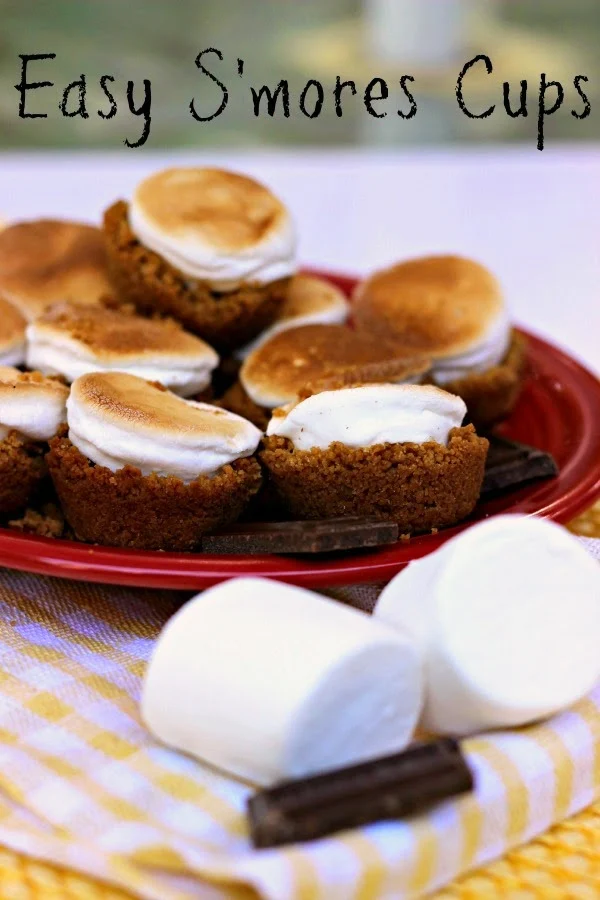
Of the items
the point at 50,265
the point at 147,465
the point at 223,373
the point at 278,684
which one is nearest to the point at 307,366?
the point at 223,373

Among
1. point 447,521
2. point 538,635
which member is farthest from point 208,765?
point 447,521

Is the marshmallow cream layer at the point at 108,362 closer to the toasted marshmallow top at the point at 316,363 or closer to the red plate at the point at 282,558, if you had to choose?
the toasted marshmallow top at the point at 316,363

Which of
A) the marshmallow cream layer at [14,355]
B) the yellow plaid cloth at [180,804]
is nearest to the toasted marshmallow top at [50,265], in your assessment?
the marshmallow cream layer at [14,355]

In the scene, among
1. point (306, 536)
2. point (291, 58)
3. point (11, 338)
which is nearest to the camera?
point (306, 536)

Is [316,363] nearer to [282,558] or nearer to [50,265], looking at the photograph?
[282,558]

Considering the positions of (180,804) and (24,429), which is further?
(24,429)

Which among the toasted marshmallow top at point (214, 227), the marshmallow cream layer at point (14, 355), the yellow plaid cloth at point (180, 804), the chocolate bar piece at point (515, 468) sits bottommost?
the yellow plaid cloth at point (180, 804)

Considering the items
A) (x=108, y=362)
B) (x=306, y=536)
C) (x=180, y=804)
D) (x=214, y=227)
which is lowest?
(x=180, y=804)
